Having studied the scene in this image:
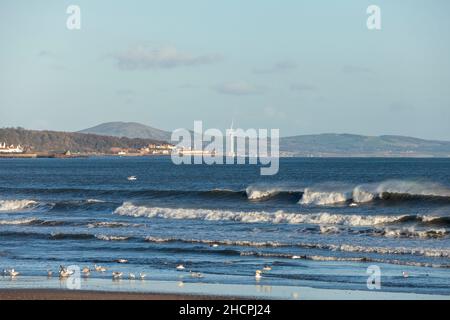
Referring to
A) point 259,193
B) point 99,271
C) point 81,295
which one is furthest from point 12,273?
point 259,193

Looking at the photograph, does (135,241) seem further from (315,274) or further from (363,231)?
(315,274)

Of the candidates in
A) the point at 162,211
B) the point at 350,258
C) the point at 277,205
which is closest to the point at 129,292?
the point at 350,258

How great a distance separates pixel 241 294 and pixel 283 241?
11.1 m

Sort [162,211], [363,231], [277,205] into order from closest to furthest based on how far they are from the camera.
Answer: [363,231]
[162,211]
[277,205]

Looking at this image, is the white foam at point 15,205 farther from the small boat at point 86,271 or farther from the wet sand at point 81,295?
the wet sand at point 81,295

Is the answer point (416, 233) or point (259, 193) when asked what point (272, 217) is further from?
point (259, 193)

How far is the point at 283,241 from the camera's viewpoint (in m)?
31.3

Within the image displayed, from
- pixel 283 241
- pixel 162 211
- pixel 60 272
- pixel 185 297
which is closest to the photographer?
pixel 185 297

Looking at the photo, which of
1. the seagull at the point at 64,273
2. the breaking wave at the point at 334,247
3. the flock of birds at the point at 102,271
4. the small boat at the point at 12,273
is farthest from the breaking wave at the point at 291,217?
the small boat at the point at 12,273

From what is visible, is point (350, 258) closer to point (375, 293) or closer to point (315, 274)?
point (315, 274)

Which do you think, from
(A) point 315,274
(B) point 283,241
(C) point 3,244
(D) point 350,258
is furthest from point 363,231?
(C) point 3,244

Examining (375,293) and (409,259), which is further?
(409,259)

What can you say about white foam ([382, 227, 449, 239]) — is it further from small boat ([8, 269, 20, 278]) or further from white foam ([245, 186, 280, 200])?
white foam ([245, 186, 280, 200])

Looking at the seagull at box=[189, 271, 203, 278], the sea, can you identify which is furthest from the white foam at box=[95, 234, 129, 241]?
the seagull at box=[189, 271, 203, 278]
